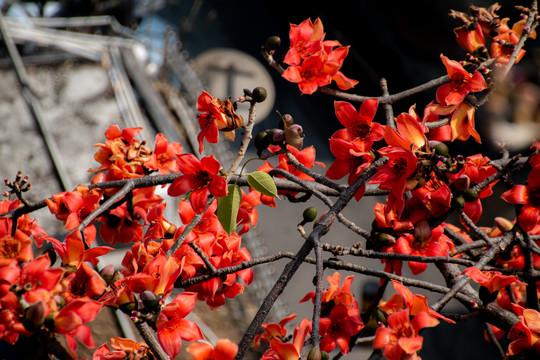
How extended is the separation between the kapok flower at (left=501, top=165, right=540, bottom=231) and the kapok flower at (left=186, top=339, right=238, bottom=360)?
2.37 ft

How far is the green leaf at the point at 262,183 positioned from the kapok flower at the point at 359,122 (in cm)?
26

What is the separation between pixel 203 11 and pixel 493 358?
8496 mm

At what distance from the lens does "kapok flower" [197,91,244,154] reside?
1.12m

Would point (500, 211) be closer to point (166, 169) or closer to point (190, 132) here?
point (190, 132)

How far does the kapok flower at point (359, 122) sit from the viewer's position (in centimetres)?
109

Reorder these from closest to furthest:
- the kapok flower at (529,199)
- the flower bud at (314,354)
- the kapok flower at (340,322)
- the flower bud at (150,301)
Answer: the flower bud at (314,354) → the flower bud at (150,301) → the kapok flower at (529,199) → the kapok flower at (340,322)

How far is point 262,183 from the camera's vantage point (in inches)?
37.9

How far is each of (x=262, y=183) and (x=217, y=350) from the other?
1.15 feet

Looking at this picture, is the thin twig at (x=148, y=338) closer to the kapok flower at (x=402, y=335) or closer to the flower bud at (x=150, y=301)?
the flower bud at (x=150, y=301)

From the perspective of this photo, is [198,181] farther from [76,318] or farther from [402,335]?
[402,335]

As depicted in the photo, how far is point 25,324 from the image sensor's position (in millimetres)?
720

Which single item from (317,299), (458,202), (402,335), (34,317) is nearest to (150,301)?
(34,317)

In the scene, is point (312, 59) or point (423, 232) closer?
point (423, 232)

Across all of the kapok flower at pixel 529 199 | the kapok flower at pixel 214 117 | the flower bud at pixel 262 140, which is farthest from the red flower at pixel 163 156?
the kapok flower at pixel 529 199
